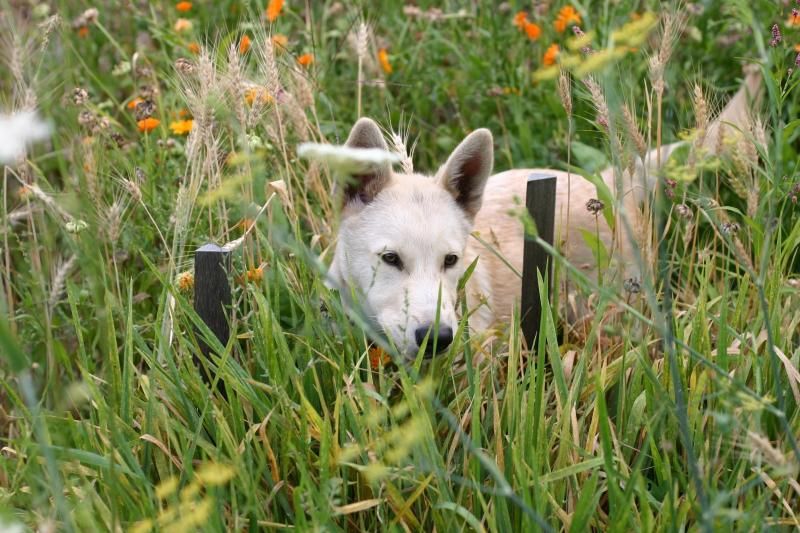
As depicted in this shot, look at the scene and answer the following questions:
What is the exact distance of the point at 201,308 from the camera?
2.93 meters

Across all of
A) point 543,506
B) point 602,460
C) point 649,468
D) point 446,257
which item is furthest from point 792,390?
point 446,257

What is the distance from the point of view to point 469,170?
11.5 ft

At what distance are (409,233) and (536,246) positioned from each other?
1.55ft

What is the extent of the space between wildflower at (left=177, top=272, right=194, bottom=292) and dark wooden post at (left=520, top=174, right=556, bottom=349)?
1214 mm

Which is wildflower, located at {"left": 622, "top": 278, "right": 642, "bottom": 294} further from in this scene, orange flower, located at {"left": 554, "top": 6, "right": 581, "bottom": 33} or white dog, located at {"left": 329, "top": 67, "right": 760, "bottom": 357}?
orange flower, located at {"left": 554, "top": 6, "right": 581, "bottom": 33}

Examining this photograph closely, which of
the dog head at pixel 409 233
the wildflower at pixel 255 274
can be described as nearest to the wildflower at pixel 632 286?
the dog head at pixel 409 233

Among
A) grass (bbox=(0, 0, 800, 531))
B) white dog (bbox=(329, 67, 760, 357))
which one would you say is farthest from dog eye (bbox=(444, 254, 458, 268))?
grass (bbox=(0, 0, 800, 531))

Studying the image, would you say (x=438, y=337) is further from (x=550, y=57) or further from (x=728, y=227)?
(x=550, y=57)

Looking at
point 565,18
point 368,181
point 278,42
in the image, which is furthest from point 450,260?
point 565,18

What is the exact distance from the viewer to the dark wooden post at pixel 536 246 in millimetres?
3158

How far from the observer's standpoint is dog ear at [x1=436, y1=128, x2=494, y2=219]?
3.34 metres

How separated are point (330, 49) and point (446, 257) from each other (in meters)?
2.55

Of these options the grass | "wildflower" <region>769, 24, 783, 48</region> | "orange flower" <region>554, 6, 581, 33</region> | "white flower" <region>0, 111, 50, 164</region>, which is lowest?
the grass

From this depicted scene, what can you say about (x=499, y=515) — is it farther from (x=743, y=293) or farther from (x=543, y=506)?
(x=743, y=293)
